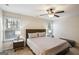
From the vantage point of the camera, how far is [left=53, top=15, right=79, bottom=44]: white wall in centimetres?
156

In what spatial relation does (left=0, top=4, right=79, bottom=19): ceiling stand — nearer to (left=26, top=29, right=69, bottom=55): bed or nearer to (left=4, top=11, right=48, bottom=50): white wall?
(left=4, top=11, right=48, bottom=50): white wall

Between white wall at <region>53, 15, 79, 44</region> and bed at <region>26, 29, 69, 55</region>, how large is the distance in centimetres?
15

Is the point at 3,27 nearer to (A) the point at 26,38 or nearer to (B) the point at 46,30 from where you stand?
(A) the point at 26,38

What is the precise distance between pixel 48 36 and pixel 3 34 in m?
0.91

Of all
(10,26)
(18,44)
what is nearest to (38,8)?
(10,26)

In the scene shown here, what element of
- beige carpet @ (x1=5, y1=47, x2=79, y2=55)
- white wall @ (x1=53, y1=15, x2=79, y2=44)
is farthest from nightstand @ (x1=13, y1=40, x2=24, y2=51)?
white wall @ (x1=53, y1=15, x2=79, y2=44)

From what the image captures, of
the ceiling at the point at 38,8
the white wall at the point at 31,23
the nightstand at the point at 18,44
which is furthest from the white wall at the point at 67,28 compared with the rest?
the nightstand at the point at 18,44

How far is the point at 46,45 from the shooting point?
5.03 feet

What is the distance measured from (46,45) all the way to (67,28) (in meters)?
0.58

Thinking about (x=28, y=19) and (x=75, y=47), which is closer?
(x=75, y=47)

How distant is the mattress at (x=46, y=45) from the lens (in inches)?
58.1

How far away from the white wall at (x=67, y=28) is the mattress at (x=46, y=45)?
15 cm

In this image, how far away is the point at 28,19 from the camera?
1660mm

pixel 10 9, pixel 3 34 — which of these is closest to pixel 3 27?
pixel 3 34
